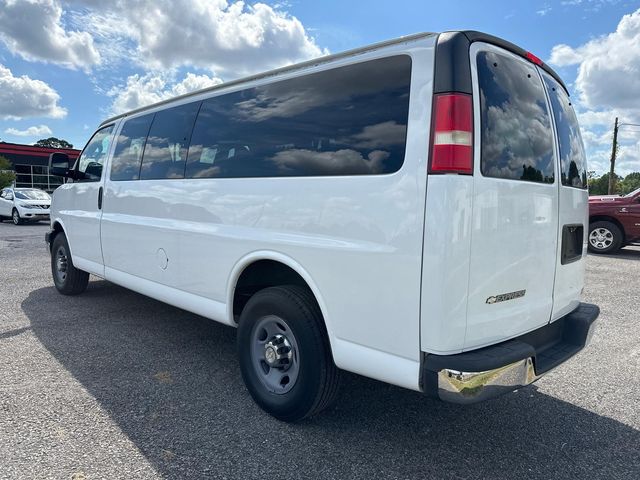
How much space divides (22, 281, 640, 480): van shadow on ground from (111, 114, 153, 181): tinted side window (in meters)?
1.68

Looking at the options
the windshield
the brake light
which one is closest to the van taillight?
the brake light

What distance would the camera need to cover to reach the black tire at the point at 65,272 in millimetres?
5911

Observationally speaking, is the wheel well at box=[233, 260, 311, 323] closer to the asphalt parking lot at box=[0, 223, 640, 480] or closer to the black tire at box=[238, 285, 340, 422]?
the black tire at box=[238, 285, 340, 422]

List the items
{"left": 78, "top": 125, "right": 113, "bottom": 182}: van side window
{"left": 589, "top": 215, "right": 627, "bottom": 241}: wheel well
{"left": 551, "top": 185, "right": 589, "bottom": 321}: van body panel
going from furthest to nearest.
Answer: {"left": 589, "top": 215, "right": 627, "bottom": 241}: wheel well
{"left": 78, "top": 125, "right": 113, "bottom": 182}: van side window
{"left": 551, "top": 185, "right": 589, "bottom": 321}: van body panel

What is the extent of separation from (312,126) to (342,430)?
6.01ft

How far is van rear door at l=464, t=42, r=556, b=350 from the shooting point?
231 cm

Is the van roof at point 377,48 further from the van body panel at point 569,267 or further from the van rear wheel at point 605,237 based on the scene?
the van rear wheel at point 605,237

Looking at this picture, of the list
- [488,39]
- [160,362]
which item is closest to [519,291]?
[488,39]

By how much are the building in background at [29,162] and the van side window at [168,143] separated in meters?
36.9

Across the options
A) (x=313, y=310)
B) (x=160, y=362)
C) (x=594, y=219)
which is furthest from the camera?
(x=594, y=219)

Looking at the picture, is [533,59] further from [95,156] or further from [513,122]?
[95,156]

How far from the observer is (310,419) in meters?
2.97

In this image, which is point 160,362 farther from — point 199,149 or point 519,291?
point 519,291

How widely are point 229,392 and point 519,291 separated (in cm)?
205
